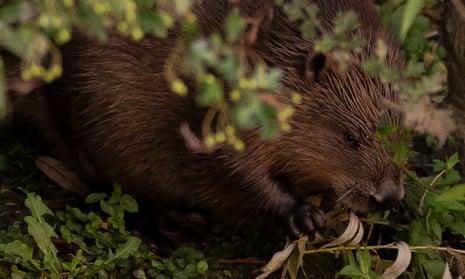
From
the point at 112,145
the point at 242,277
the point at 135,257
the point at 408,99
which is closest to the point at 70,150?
the point at 112,145

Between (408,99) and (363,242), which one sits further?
(363,242)

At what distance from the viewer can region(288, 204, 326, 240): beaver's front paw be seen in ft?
9.88

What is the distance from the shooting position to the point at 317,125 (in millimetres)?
2932

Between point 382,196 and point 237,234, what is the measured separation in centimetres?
62

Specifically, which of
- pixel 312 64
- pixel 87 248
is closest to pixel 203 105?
pixel 312 64

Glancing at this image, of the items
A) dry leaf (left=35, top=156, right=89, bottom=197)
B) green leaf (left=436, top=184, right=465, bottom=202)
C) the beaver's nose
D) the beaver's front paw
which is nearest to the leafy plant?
dry leaf (left=35, top=156, right=89, bottom=197)

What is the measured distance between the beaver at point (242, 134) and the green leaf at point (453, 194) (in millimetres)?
210

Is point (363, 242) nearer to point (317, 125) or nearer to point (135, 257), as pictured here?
point (317, 125)

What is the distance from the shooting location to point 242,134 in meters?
2.96

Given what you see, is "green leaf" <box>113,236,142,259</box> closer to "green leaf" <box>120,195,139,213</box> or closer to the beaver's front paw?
"green leaf" <box>120,195,139,213</box>

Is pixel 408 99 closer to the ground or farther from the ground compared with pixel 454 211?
farther from the ground

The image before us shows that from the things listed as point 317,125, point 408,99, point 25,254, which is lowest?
point 25,254

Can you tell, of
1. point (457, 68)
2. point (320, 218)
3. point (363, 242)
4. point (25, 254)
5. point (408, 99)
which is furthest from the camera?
point (457, 68)

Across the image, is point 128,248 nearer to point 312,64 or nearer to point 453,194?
point 312,64
